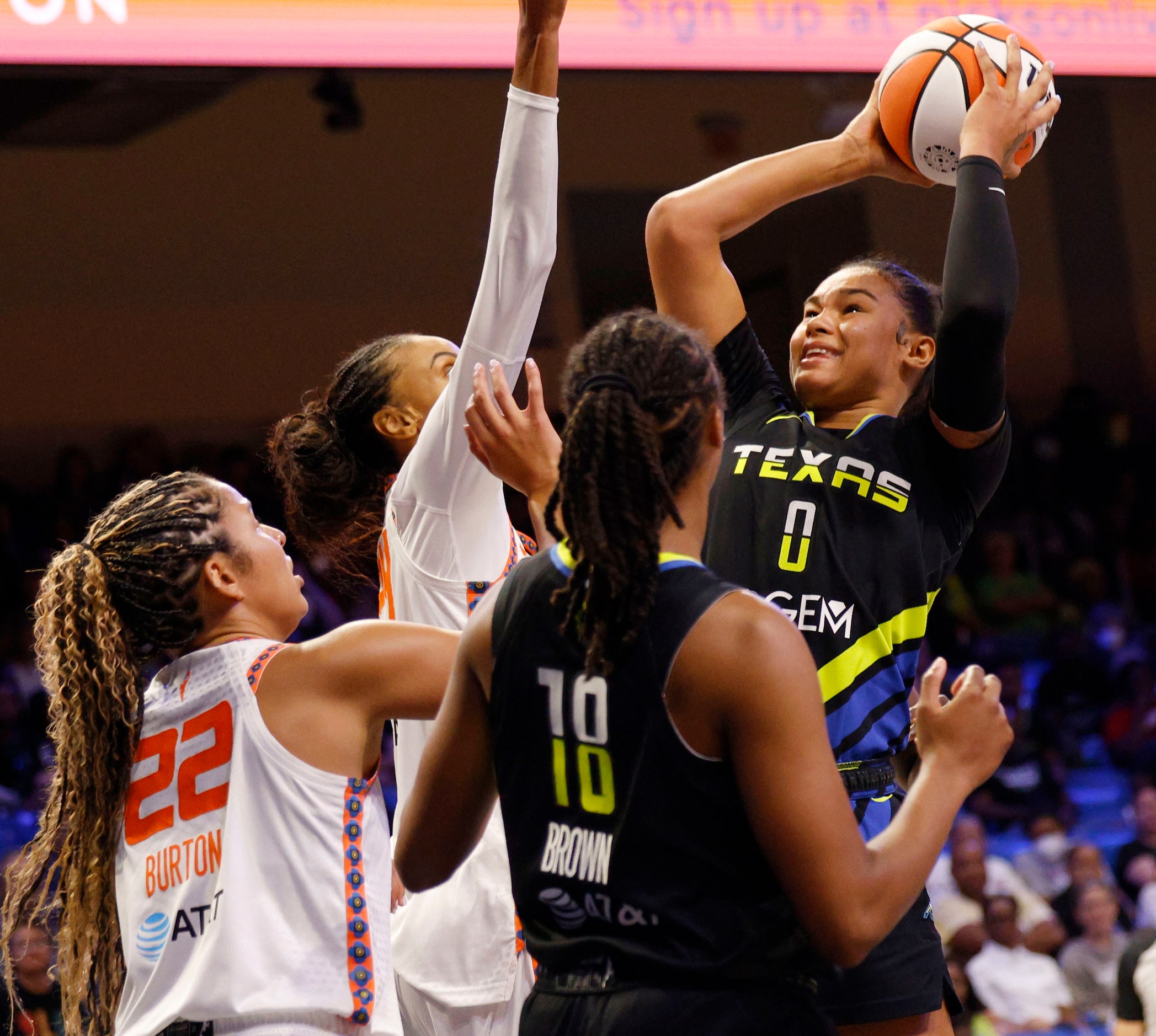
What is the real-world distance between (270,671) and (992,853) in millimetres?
7095

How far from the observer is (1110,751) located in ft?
29.9

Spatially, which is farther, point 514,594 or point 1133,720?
point 1133,720

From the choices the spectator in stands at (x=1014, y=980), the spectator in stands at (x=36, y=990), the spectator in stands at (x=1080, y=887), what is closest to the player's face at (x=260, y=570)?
the spectator in stands at (x=36, y=990)

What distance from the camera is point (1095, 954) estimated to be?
24.1ft

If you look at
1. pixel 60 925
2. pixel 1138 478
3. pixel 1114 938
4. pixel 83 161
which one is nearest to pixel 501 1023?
pixel 60 925

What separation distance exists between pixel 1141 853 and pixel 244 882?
7.05 meters

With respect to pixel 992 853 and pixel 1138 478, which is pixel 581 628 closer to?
pixel 992 853

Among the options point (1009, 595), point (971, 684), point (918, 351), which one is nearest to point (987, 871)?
point (1009, 595)

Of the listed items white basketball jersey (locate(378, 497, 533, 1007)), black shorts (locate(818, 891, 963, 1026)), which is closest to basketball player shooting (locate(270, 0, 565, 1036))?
white basketball jersey (locate(378, 497, 533, 1007))

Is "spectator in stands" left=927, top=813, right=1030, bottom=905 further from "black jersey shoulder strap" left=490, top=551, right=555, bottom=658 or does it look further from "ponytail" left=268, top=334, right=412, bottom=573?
"black jersey shoulder strap" left=490, top=551, right=555, bottom=658

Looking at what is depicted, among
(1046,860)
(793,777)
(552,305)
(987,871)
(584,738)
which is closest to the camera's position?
(793,777)

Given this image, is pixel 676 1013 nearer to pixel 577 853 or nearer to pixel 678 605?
pixel 577 853

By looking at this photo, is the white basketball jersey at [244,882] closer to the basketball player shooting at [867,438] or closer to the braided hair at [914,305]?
the basketball player shooting at [867,438]

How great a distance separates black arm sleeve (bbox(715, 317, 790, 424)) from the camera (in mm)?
2516
